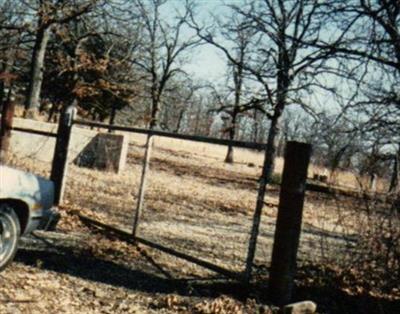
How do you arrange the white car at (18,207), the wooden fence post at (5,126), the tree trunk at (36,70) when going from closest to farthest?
1. the white car at (18,207)
2. the wooden fence post at (5,126)
3. the tree trunk at (36,70)

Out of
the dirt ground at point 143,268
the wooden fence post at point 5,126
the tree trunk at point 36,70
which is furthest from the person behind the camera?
the tree trunk at point 36,70

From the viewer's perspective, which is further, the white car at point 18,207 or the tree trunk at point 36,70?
the tree trunk at point 36,70

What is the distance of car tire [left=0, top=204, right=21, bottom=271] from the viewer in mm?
5535

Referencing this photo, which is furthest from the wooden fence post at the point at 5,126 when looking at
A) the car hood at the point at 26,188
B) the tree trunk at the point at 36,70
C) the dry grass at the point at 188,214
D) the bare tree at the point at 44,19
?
the tree trunk at the point at 36,70

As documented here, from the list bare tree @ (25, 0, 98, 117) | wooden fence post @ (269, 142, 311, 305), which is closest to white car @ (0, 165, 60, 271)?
wooden fence post @ (269, 142, 311, 305)

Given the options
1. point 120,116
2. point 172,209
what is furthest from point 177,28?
point 172,209

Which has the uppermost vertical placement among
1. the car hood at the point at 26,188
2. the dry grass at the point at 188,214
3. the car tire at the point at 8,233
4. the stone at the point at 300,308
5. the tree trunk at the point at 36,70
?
the tree trunk at the point at 36,70

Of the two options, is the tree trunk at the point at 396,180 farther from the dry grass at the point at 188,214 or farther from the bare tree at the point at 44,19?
the bare tree at the point at 44,19

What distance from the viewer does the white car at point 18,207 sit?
5434 millimetres

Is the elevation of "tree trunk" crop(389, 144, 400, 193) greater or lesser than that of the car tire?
greater

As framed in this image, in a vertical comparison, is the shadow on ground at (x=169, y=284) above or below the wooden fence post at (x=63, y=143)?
below

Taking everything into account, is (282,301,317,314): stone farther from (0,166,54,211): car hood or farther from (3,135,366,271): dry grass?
(0,166,54,211): car hood

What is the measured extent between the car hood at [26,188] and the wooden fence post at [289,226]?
2552 millimetres

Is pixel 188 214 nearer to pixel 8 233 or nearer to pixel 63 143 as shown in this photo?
pixel 63 143
